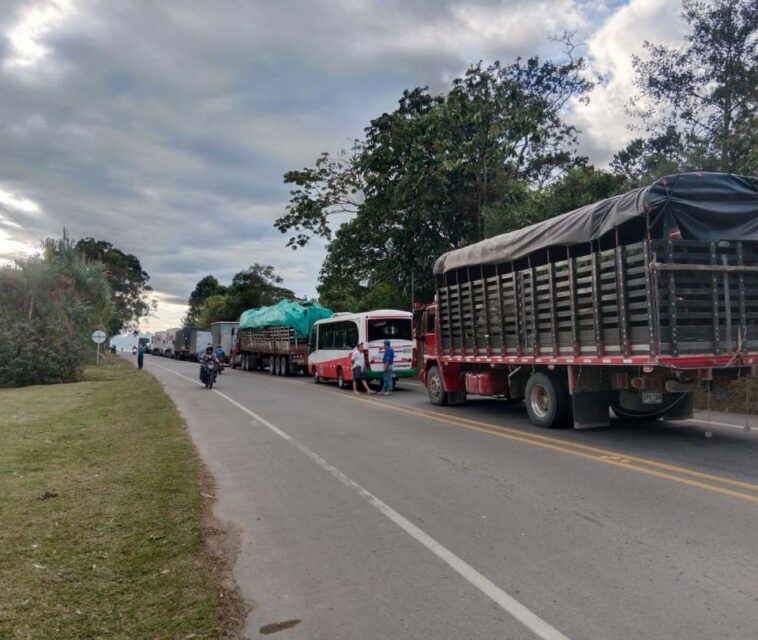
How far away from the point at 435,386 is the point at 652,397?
681 centimetres

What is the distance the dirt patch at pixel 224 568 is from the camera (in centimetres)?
379

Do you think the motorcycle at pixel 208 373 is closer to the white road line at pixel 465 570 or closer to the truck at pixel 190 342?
the white road line at pixel 465 570

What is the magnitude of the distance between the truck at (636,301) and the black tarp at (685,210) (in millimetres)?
19

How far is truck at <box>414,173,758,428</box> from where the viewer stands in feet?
29.0

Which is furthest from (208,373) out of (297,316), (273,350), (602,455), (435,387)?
(602,455)

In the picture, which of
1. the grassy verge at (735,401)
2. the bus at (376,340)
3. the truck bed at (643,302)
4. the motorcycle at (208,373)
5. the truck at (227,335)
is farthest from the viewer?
the truck at (227,335)

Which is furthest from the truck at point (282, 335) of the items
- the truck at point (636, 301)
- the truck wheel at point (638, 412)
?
the truck wheel at point (638, 412)

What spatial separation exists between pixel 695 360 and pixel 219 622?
7.49m

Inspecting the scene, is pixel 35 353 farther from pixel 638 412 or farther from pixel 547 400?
pixel 638 412

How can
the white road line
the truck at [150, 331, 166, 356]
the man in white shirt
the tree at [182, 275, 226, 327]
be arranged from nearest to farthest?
the white road line, the man in white shirt, the truck at [150, 331, 166, 356], the tree at [182, 275, 226, 327]

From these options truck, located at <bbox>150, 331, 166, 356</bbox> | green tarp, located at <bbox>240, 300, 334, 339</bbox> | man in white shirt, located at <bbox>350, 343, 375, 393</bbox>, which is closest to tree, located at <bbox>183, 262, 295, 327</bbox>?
truck, located at <bbox>150, 331, 166, 356</bbox>

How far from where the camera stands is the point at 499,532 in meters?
5.45

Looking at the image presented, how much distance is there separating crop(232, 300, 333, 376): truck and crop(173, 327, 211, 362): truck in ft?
47.4

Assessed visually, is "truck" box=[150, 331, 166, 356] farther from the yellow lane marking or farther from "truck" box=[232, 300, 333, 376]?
the yellow lane marking
